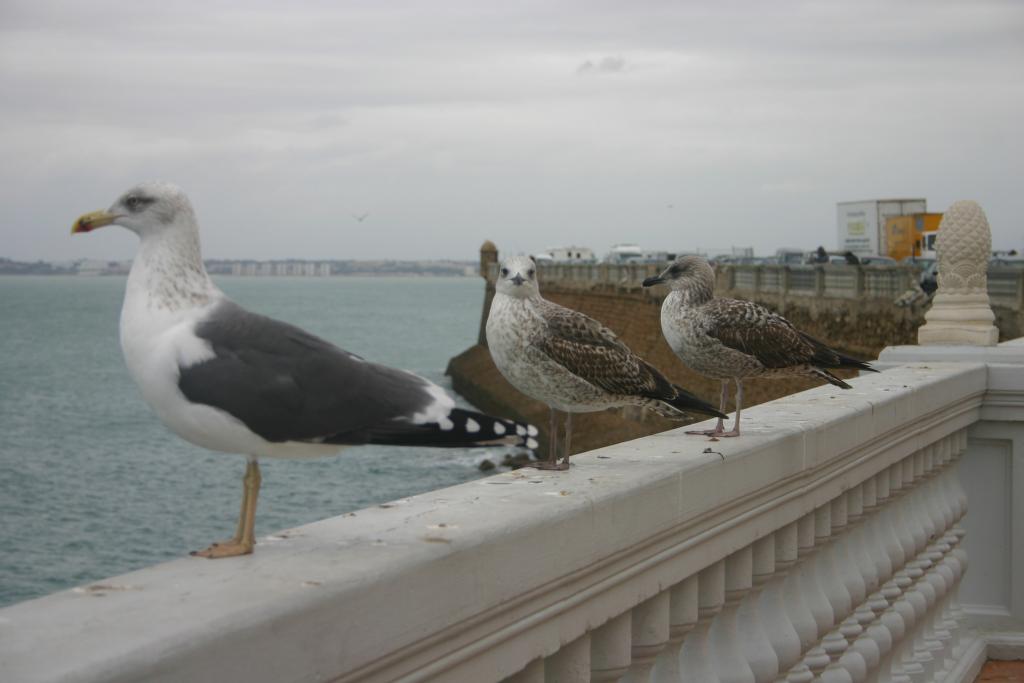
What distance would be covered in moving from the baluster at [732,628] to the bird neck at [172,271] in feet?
6.46

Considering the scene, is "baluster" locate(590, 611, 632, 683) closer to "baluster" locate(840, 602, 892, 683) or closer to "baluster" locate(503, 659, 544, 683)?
"baluster" locate(503, 659, 544, 683)

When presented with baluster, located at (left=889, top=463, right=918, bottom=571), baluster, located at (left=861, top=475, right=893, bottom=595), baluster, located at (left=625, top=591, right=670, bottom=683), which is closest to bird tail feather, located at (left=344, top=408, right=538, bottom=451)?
baluster, located at (left=625, top=591, right=670, bottom=683)

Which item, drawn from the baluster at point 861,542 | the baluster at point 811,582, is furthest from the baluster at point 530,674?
the baluster at point 861,542

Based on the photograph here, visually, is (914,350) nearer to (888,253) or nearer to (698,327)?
(698,327)

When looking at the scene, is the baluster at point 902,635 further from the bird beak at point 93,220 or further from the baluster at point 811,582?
the bird beak at point 93,220

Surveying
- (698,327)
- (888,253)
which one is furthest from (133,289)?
(888,253)

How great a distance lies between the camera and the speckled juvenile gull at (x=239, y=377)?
8.50 feet

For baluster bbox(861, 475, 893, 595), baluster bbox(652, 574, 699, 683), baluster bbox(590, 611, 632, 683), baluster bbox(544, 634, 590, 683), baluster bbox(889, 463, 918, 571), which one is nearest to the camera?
baluster bbox(544, 634, 590, 683)

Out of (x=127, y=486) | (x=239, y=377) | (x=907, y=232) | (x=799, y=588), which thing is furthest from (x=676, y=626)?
(x=907, y=232)

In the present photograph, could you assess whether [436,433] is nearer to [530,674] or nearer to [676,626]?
[530,674]

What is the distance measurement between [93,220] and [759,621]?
8.15 ft

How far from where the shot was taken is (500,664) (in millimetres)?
2652

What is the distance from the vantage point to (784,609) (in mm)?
4293

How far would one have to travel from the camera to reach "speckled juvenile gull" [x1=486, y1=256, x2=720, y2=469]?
13.0ft
